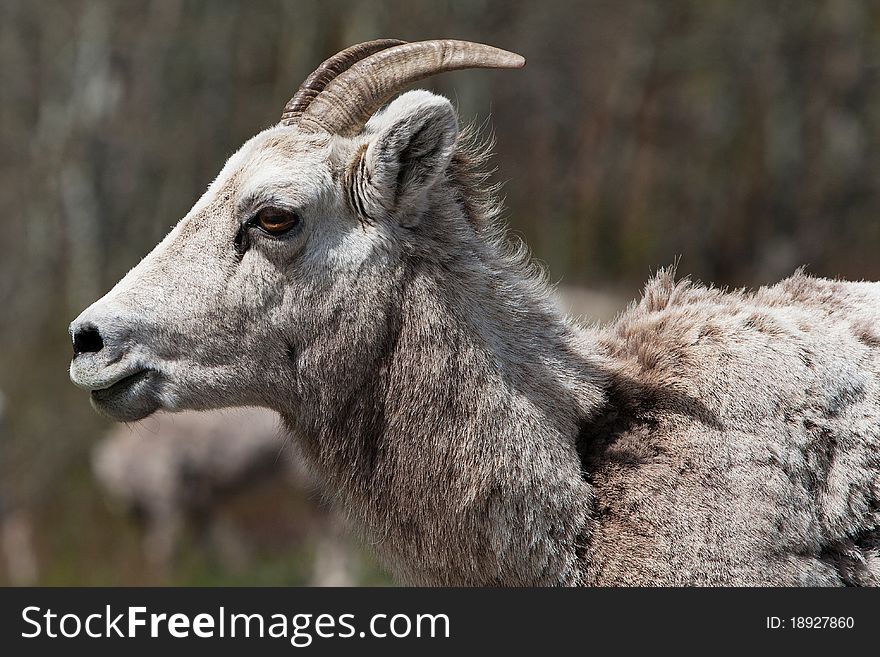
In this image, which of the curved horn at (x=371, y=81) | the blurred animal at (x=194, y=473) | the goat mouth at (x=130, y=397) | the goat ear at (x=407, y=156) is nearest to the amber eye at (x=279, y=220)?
the goat ear at (x=407, y=156)

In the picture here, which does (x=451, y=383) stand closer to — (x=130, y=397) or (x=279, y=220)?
(x=279, y=220)

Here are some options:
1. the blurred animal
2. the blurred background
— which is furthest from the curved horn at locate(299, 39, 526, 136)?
the blurred background

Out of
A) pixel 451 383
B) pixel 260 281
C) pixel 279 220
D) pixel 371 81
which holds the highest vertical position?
pixel 371 81

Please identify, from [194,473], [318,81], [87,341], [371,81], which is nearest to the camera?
[87,341]

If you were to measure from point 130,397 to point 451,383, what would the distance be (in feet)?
3.97

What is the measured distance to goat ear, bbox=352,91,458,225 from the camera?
13.1ft

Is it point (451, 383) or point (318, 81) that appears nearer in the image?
point (451, 383)

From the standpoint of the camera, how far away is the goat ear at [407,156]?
4004mm

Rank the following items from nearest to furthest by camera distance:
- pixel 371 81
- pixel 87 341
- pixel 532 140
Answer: pixel 87 341
pixel 371 81
pixel 532 140

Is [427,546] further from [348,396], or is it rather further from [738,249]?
[738,249]

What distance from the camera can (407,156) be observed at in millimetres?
4098

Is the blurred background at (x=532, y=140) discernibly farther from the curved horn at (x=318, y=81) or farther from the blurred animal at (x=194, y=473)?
the curved horn at (x=318, y=81)

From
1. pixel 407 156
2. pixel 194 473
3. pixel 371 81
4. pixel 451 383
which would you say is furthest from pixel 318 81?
pixel 194 473

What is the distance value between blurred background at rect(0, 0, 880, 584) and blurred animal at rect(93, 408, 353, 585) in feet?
7.70
